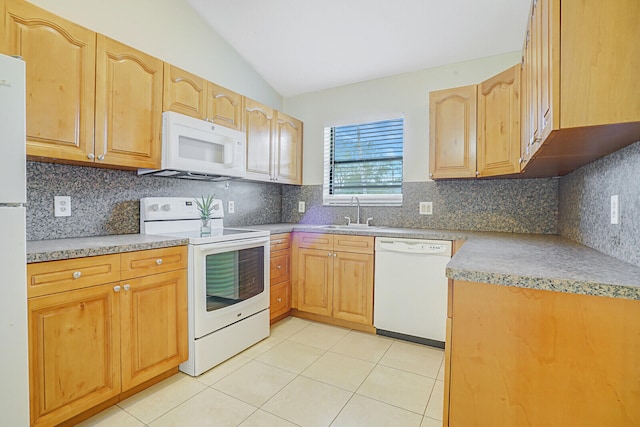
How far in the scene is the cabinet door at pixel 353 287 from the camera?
2682mm

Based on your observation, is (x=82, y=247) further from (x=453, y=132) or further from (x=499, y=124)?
(x=499, y=124)

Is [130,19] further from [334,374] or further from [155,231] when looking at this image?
[334,374]

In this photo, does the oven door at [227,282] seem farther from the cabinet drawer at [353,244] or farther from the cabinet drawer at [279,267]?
the cabinet drawer at [353,244]

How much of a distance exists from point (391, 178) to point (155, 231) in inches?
86.5

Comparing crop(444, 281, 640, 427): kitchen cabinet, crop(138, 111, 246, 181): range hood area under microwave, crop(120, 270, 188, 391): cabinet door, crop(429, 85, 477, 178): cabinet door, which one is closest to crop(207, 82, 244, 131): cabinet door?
crop(138, 111, 246, 181): range hood area under microwave

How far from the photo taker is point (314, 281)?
292 centimetres

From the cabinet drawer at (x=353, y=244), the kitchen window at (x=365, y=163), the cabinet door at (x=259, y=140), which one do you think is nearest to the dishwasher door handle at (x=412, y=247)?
the cabinet drawer at (x=353, y=244)

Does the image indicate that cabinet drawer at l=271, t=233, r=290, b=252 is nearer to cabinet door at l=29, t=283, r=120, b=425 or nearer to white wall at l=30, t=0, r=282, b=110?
cabinet door at l=29, t=283, r=120, b=425

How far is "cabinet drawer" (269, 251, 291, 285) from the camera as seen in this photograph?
2.81m

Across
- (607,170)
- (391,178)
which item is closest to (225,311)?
(391,178)

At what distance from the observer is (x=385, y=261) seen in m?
2.59

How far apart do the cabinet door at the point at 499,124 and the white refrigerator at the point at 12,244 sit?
2.68m

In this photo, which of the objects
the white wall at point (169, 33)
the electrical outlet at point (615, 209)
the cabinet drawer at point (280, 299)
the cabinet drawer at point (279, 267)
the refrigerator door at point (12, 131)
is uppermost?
the white wall at point (169, 33)

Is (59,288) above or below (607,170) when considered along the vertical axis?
below
